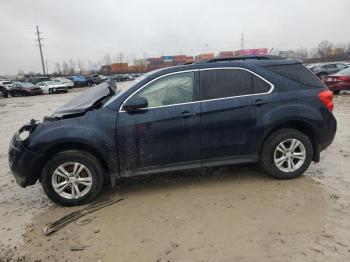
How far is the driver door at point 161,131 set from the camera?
182 inches

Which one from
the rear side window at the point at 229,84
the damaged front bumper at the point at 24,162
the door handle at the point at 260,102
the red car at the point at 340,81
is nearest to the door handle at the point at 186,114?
the rear side window at the point at 229,84

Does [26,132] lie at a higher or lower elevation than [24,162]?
higher

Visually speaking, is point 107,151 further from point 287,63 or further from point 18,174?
point 287,63

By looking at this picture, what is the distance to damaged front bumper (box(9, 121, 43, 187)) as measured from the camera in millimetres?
4539

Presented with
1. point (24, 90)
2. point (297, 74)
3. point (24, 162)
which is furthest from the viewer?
point (24, 90)

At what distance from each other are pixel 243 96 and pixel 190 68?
0.85 metres

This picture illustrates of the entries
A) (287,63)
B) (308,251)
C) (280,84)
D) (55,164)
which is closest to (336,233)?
(308,251)

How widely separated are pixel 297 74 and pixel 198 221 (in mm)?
2719

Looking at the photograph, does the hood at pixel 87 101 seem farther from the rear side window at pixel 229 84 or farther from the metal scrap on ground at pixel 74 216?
the rear side window at pixel 229 84

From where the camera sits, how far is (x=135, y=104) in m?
4.60

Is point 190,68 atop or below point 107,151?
atop

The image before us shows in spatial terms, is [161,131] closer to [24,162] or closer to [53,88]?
[24,162]

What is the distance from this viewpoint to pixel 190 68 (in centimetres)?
497

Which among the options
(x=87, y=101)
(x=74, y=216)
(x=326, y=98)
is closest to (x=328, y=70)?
(x=326, y=98)
